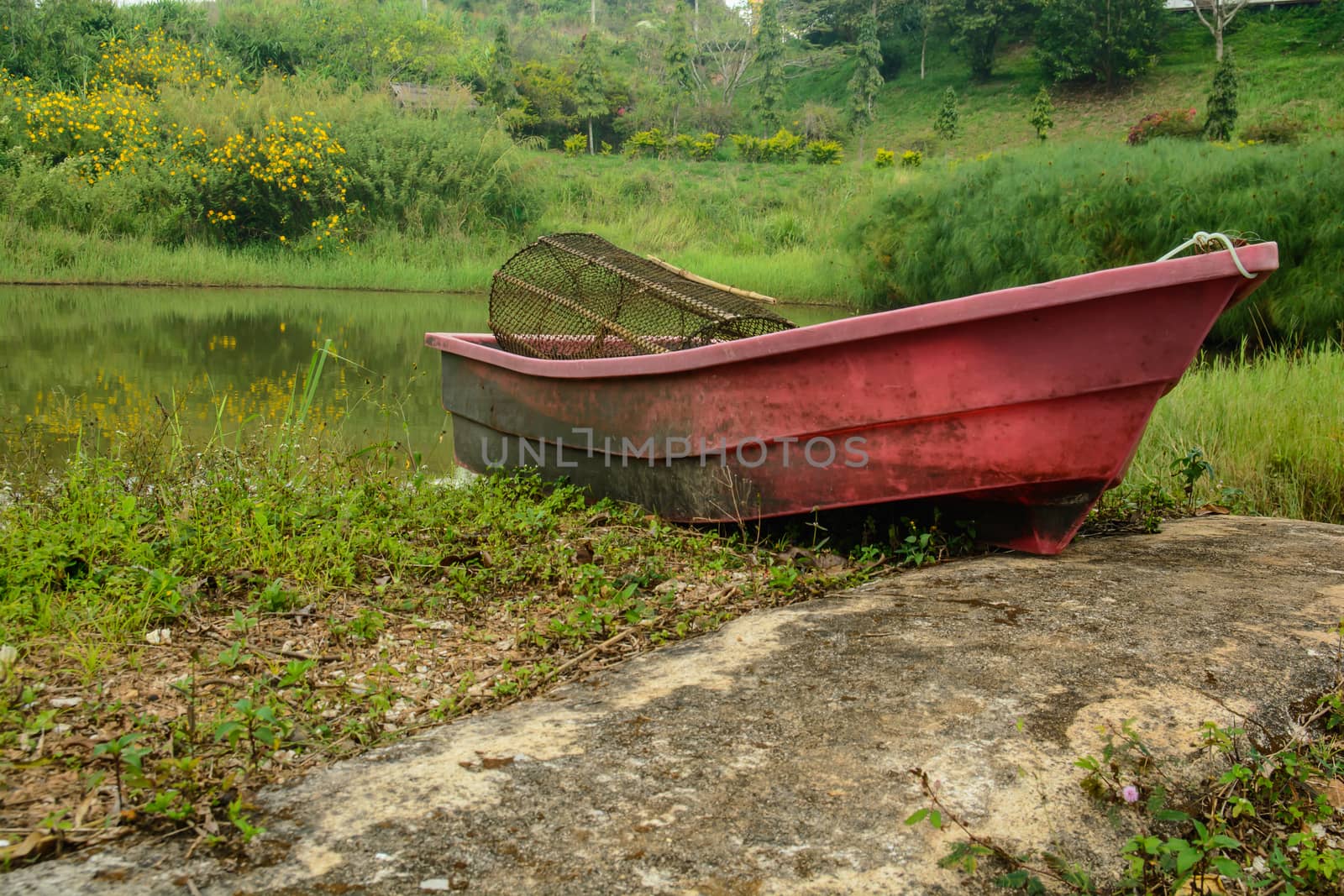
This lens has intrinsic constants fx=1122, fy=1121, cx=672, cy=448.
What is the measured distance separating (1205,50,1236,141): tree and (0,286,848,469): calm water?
14.0 metres

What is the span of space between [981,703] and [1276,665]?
85cm

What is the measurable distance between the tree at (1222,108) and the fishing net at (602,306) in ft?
76.4

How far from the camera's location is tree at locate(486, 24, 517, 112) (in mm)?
38500

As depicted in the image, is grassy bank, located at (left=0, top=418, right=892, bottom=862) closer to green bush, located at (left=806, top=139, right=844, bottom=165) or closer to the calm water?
the calm water

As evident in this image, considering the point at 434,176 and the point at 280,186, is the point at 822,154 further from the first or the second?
the point at 280,186

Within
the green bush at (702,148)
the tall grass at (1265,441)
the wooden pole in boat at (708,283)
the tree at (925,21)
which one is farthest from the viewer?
the tree at (925,21)

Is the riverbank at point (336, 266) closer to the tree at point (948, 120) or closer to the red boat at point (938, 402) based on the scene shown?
the red boat at point (938, 402)

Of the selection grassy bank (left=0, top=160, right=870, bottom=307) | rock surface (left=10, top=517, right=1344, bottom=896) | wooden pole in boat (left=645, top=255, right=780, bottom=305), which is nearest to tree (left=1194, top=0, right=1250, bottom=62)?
grassy bank (left=0, top=160, right=870, bottom=307)

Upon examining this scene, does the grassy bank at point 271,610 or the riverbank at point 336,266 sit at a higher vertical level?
the riverbank at point 336,266

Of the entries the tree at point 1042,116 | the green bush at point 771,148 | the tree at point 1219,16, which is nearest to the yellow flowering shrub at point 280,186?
the green bush at point 771,148

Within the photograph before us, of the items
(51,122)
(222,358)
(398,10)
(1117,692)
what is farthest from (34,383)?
(398,10)

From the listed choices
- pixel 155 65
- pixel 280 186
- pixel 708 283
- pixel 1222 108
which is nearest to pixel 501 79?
pixel 155 65

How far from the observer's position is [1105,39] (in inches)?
1560

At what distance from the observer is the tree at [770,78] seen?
1660 inches
